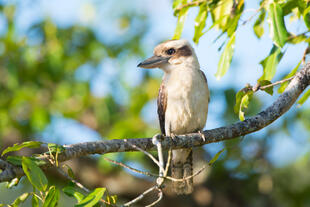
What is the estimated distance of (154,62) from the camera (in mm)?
4633

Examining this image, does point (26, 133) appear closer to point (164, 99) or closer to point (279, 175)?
point (164, 99)

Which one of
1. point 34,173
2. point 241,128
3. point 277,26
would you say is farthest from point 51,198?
point 277,26

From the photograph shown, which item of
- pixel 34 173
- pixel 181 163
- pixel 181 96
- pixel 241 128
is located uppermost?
pixel 34 173

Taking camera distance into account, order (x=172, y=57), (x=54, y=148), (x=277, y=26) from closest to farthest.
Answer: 1. (x=54, y=148)
2. (x=277, y=26)
3. (x=172, y=57)

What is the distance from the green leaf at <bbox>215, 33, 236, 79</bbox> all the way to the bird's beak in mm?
1423

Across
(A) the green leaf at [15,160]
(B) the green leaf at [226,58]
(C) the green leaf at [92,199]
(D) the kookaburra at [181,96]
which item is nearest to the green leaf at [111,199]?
(C) the green leaf at [92,199]

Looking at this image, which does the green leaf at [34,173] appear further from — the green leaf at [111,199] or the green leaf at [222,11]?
the green leaf at [222,11]

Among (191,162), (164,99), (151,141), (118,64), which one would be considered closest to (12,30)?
(118,64)

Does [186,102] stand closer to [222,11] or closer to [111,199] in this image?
[222,11]

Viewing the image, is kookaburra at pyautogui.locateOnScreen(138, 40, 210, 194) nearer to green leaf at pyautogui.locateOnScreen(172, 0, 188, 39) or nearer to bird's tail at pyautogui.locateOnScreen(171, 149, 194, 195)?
bird's tail at pyautogui.locateOnScreen(171, 149, 194, 195)

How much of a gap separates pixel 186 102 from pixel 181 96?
8 cm

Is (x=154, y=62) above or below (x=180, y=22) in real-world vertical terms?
below

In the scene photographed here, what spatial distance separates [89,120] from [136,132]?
2599 millimetres

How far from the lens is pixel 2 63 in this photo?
23.7 feet
